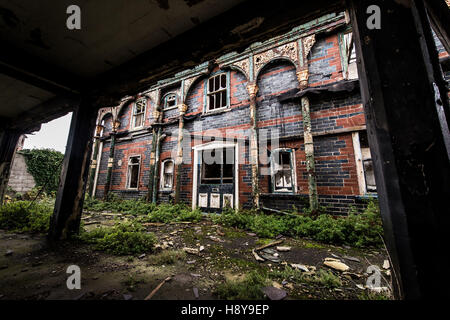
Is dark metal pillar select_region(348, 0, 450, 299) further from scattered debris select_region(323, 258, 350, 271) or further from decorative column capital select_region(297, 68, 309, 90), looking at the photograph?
decorative column capital select_region(297, 68, 309, 90)

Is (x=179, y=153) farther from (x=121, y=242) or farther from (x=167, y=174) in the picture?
(x=121, y=242)

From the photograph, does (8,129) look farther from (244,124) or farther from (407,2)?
(407,2)

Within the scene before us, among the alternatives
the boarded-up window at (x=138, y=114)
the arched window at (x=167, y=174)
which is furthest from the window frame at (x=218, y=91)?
the boarded-up window at (x=138, y=114)

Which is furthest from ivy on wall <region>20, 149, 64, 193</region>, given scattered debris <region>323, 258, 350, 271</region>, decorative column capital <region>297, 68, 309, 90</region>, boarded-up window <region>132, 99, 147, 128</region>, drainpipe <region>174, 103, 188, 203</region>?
scattered debris <region>323, 258, 350, 271</region>

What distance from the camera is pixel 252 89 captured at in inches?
241

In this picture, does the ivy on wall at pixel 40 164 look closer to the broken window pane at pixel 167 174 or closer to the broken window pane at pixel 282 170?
the broken window pane at pixel 167 174

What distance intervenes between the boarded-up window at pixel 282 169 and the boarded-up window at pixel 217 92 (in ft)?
10.2

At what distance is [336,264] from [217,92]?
268 inches

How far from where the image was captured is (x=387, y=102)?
101cm

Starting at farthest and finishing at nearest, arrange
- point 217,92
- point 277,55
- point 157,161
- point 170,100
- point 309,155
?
point 170,100
point 157,161
point 217,92
point 277,55
point 309,155

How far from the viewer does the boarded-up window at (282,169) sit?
542 cm

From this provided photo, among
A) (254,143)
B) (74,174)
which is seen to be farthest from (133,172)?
(254,143)

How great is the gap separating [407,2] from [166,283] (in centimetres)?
311
